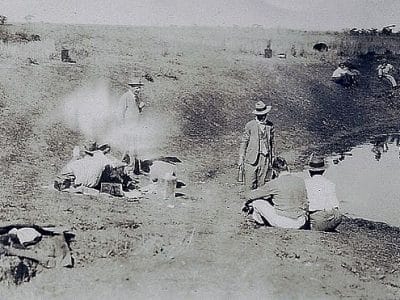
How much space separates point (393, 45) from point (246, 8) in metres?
0.84

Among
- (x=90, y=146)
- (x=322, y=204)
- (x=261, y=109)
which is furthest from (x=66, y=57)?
(x=322, y=204)

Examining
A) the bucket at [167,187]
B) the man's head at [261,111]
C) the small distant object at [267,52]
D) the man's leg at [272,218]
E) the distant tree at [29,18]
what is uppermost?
the distant tree at [29,18]

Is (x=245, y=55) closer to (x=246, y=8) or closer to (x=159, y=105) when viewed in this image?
(x=246, y=8)

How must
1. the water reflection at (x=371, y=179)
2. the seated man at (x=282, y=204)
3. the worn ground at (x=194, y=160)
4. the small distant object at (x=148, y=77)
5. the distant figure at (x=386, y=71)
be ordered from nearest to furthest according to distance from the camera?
the worn ground at (x=194, y=160), the seated man at (x=282, y=204), the water reflection at (x=371, y=179), the small distant object at (x=148, y=77), the distant figure at (x=386, y=71)

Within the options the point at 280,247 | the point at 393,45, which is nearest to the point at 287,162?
the point at 280,247

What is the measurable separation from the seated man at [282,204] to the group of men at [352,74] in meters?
0.64

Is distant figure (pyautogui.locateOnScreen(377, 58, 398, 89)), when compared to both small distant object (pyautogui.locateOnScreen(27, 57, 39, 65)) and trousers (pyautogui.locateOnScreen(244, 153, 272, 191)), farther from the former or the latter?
small distant object (pyautogui.locateOnScreen(27, 57, 39, 65))

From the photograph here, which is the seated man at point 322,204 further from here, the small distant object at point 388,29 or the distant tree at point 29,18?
the distant tree at point 29,18

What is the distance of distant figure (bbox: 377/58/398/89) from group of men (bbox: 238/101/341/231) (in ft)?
2.02

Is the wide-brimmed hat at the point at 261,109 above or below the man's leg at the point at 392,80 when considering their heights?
below

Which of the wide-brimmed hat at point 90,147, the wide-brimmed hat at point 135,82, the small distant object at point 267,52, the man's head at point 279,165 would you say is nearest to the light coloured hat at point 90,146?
the wide-brimmed hat at point 90,147

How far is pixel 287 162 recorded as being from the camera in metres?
3.25

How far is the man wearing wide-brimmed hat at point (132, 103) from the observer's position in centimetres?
322

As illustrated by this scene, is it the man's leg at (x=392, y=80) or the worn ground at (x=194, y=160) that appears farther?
the man's leg at (x=392, y=80)
